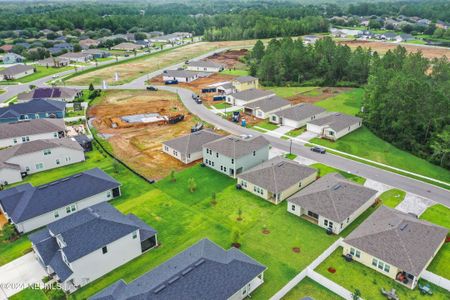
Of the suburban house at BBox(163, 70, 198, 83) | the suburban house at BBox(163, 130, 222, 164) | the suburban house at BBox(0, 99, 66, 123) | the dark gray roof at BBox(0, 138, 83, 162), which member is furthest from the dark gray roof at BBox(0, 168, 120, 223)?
the suburban house at BBox(163, 70, 198, 83)

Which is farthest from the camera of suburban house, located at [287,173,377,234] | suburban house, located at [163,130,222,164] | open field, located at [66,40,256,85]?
open field, located at [66,40,256,85]

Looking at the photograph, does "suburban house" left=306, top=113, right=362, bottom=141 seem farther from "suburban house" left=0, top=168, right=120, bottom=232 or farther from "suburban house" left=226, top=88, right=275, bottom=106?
"suburban house" left=0, top=168, right=120, bottom=232

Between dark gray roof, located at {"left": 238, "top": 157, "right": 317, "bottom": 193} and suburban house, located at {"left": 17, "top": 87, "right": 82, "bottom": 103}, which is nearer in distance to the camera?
dark gray roof, located at {"left": 238, "top": 157, "right": 317, "bottom": 193}

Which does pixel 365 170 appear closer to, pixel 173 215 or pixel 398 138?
pixel 398 138

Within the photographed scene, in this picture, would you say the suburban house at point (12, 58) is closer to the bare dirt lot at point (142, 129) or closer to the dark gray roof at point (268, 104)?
the bare dirt lot at point (142, 129)

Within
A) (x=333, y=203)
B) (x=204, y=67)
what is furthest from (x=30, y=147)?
(x=204, y=67)

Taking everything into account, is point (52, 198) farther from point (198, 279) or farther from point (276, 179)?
point (276, 179)

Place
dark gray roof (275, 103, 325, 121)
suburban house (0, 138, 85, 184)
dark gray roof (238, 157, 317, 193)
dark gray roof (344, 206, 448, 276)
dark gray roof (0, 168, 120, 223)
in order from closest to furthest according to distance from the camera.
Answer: dark gray roof (344, 206, 448, 276), dark gray roof (0, 168, 120, 223), dark gray roof (238, 157, 317, 193), suburban house (0, 138, 85, 184), dark gray roof (275, 103, 325, 121)
